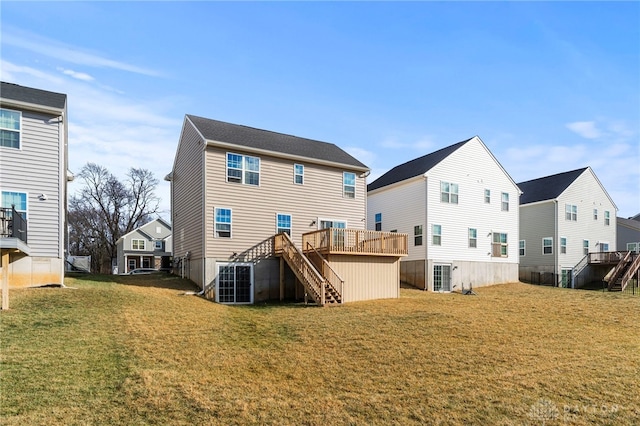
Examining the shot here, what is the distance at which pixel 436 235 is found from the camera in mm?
25016

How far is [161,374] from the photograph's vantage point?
806cm

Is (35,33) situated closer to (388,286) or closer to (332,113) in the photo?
(332,113)

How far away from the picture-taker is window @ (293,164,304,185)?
68.8 feet

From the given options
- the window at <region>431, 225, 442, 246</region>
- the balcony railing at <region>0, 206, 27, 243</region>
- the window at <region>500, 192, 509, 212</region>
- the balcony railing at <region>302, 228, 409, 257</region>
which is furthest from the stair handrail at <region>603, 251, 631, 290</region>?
the balcony railing at <region>0, 206, 27, 243</region>

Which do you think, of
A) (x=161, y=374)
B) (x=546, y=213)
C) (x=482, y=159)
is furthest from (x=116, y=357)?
(x=546, y=213)

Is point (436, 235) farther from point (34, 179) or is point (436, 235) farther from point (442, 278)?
point (34, 179)

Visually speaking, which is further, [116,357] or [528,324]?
[528,324]

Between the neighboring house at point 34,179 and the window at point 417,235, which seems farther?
the window at point 417,235

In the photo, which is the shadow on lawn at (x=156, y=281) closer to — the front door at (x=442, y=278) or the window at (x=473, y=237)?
the front door at (x=442, y=278)

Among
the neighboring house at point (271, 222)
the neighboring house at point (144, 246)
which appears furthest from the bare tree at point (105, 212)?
the neighboring house at point (271, 222)

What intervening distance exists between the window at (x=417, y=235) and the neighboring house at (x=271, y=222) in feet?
14.3

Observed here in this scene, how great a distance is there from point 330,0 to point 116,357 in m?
11.3

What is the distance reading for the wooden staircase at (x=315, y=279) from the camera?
1631 centimetres

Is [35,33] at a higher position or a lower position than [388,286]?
higher
